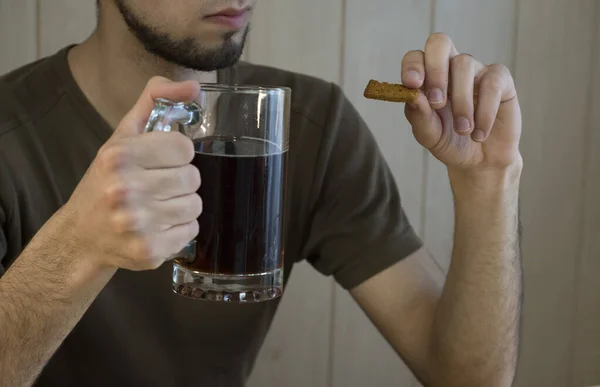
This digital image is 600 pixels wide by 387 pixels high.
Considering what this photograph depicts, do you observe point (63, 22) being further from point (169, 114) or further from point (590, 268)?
point (590, 268)

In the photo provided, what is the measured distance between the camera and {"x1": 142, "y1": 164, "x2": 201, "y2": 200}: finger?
69cm

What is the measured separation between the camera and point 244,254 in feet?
2.54

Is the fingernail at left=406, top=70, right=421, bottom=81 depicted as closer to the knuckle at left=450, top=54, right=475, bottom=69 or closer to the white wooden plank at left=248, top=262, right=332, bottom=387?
the knuckle at left=450, top=54, right=475, bottom=69

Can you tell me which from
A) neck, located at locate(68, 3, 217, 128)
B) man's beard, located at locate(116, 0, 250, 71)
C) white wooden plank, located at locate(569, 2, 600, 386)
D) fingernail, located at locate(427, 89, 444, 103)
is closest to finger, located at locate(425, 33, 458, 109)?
fingernail, located at locate(427, 89, 444, 103)

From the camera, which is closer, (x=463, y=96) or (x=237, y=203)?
(x=237, y=203)

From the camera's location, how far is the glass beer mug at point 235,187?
0.74 m

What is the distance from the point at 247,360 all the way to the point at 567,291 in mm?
920

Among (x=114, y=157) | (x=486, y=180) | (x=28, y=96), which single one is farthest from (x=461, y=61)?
(x=28, y=96)

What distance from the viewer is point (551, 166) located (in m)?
1.75

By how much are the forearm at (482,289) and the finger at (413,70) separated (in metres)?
Answer: 0.21

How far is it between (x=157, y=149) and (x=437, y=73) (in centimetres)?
37

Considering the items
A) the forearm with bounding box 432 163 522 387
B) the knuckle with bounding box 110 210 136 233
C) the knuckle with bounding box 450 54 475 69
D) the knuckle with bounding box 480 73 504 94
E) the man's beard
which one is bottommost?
the forearm with bounding box 432 163 522 387

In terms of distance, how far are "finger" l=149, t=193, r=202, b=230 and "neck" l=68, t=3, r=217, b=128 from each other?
454mm

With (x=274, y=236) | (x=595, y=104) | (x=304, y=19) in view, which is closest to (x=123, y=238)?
(x=274, y=236)
